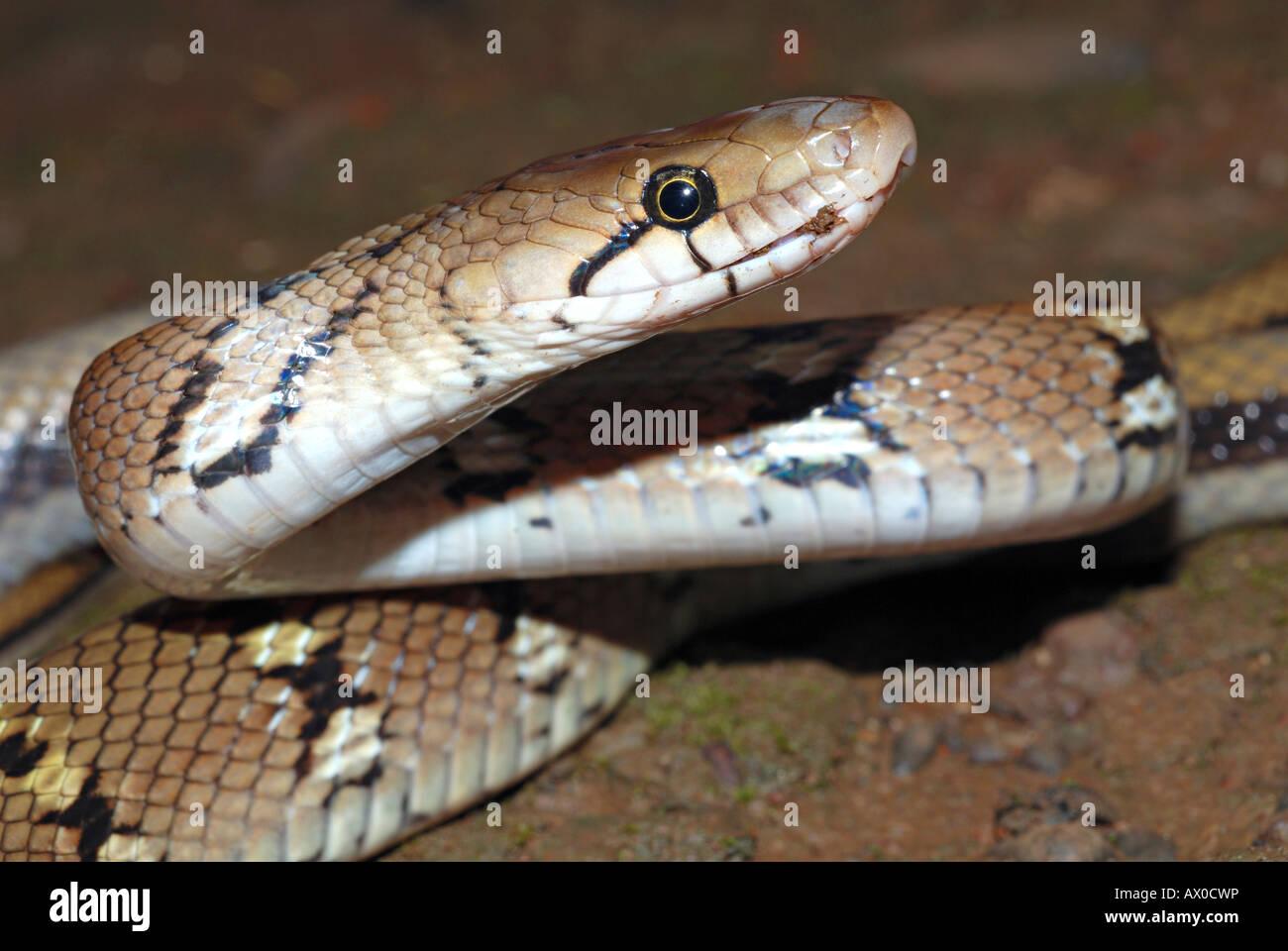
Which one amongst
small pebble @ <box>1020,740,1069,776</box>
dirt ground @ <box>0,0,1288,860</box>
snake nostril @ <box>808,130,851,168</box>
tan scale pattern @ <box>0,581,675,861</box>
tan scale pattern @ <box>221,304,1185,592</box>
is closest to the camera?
snake nostril @ <box>808,130,851,168</box>

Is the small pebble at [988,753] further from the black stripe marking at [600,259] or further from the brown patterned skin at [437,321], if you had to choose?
the black stripe marking at [600,259]

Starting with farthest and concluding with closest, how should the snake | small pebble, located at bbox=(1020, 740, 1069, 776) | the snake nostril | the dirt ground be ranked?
small pebble, located at bbox=(1020, 740, 1069, 776), the dirt ground, the snake, the snake nostril

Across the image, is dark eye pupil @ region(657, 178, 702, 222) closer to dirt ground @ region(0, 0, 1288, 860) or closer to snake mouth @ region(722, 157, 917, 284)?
snake mouth @ region(722, 157, 917, 284)

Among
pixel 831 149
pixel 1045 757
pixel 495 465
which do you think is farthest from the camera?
pixel 1045 757

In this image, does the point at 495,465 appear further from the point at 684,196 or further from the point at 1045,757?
the point at 1045,757

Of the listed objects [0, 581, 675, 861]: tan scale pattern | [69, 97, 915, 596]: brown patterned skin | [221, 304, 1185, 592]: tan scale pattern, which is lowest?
[0, 581, 675, 861]: tan scale pattern

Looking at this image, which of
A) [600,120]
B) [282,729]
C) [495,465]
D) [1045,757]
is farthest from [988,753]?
[600,120]

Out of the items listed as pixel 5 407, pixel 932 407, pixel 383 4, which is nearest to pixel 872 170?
pixel 932 407

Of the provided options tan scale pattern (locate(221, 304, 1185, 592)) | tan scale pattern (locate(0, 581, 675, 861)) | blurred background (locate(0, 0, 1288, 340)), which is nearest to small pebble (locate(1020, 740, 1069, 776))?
tan scale pattern (locate(221, 304, 1185, 592))
